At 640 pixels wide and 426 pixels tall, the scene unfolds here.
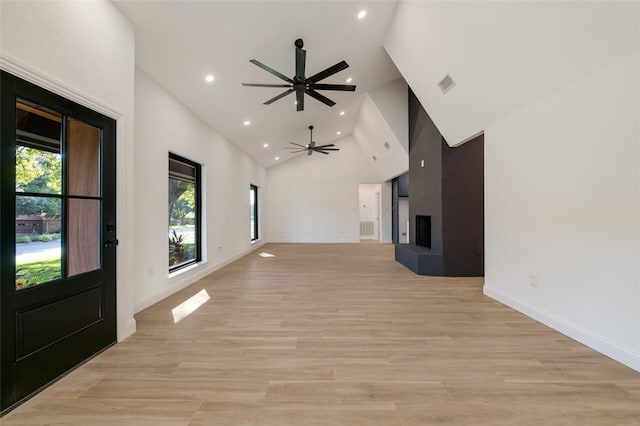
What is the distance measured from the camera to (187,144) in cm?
448

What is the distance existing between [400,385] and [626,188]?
7.67 ft

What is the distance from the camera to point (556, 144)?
8.93 ft

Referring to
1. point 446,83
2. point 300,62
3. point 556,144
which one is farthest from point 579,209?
point 300,62

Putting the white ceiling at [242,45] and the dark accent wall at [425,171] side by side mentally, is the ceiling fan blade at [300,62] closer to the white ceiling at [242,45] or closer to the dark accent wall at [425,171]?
the white ceiling at [242,45]

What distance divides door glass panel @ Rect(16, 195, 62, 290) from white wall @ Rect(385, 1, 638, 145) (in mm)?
4106

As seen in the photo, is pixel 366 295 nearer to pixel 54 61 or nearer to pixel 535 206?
pixel 535 206

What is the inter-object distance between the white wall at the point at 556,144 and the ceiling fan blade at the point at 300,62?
5.04ft

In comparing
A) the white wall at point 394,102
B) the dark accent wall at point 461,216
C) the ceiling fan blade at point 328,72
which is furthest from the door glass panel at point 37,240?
the white wall at point 394,102

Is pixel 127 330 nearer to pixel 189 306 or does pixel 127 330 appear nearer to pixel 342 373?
pixel 189 306

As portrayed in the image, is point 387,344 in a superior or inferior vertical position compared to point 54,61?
inferior

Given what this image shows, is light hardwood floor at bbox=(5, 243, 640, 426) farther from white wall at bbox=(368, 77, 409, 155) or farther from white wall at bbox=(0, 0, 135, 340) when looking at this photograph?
white wall at bbox=(368, 77, 409, 155)

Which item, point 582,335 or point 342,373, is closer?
point 342,373

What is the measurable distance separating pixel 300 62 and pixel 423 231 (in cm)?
Answer: 465

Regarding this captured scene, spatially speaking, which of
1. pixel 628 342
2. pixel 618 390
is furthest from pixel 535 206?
pixel 618 390
